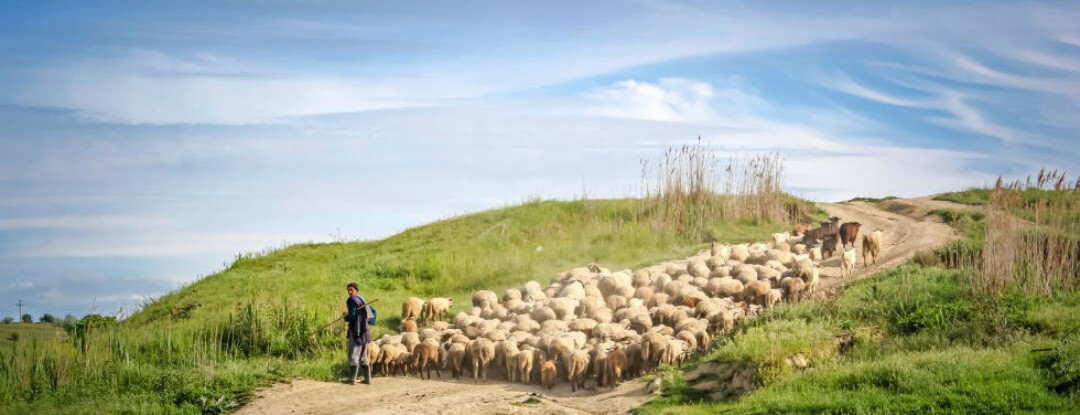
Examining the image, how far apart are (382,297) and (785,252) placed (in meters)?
9.38

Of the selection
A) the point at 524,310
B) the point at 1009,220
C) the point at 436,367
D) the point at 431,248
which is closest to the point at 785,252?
the point at 1009,220

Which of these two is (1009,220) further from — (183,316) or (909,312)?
(183,316)

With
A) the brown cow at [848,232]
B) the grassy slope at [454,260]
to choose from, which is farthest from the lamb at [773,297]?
the grassy slope at [454,260]

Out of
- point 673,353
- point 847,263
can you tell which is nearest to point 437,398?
point 673,353

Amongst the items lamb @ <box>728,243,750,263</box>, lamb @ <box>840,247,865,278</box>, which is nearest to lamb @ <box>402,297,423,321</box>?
lamb @ <box>728,243,750,263</box>

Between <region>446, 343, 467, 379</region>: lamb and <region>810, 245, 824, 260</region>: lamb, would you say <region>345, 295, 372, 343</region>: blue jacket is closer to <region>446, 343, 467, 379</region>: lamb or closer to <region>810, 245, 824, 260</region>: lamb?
<region>446, 343, 467, 379</region>: lamb

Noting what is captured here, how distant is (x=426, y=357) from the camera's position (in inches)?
579

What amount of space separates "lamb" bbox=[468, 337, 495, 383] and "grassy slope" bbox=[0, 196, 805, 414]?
262 cm

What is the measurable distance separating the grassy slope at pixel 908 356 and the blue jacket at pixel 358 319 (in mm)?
5111

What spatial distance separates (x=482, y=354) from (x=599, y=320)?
7.98ft

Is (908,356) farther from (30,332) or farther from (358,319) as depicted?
(30,332)

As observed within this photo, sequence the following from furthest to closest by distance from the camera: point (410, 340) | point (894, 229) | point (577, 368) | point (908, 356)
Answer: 1. point (894, 229)
2. point (410, 340)
3. point (577, 368)
4. point (908, 356)

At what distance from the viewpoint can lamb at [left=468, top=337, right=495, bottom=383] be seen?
14.1m

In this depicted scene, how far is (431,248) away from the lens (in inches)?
1127
